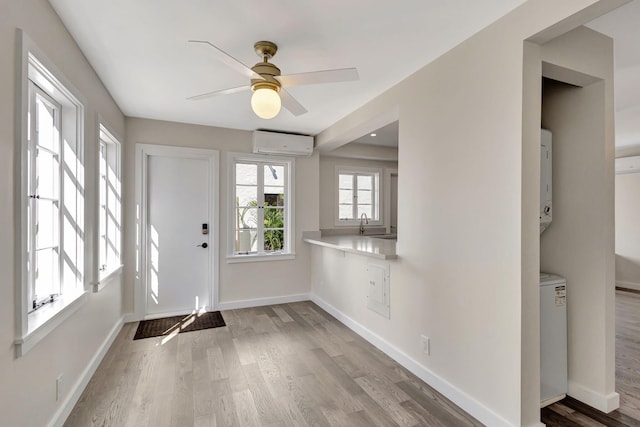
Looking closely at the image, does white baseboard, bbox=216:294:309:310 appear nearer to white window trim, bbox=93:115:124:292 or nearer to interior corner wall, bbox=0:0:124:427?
white window trim, bbox=93:115:124:292

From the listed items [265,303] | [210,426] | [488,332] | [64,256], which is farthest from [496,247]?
[265,303]

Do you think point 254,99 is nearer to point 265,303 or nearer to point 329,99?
point 329,99

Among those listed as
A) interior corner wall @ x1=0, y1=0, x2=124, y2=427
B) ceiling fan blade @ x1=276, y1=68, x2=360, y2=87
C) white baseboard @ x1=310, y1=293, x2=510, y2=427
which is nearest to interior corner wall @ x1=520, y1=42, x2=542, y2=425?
white baseboard @ x1=310, y1=293, x2=510, y2=427

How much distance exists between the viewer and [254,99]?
76.1 inches

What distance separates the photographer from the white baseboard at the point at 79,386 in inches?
74.8

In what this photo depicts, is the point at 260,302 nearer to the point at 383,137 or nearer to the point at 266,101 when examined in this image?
the point at 383,137

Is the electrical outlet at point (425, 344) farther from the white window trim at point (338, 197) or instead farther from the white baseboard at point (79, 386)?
the white window trim at point (338, 197)

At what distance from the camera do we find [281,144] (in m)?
4.33

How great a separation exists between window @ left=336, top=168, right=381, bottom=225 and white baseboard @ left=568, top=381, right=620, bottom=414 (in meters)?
3.53

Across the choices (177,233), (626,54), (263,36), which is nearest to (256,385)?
(177,233)

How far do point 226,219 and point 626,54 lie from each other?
423 centimetres

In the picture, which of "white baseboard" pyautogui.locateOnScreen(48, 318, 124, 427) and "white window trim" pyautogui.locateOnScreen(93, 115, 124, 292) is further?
"white window trim" pyautogui.locateOnScreen(93, 115, 124, 292)

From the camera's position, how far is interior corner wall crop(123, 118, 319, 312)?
381 centimetres

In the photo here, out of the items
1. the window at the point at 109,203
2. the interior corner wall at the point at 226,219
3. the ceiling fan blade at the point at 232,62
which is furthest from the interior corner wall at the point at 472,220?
the window at the point at 109,203
